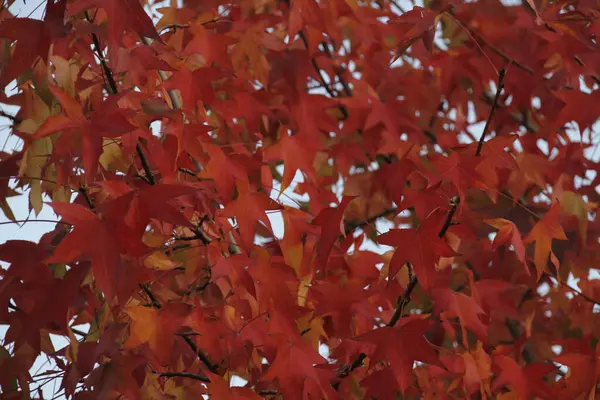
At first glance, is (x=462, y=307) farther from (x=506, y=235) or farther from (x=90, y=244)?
(x=90, y=244)

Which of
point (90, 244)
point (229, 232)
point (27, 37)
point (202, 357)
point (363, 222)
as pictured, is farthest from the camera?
point (363, 222)

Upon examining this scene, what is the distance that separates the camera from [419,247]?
1.07 m

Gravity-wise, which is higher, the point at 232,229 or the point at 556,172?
the point at 232,229

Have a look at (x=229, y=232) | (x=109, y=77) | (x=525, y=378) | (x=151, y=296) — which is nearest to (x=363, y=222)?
(x=229, y=232)

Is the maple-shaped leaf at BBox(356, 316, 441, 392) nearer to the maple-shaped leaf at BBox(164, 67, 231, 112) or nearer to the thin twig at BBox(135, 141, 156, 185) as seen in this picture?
the thin twig at BBox(135, 141, 156, 185)

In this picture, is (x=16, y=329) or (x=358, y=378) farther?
(x=358, y=378)

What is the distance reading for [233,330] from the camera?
1.20 meters

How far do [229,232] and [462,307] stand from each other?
1.42 feet

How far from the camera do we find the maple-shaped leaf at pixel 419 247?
106 centimetres

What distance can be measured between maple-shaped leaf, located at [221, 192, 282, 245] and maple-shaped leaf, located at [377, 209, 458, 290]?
225 millimetres

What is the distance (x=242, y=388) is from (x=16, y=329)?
0.36 metres

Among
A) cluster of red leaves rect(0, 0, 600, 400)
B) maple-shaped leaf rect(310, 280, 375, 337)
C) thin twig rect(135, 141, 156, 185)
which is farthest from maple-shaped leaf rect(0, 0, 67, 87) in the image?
maple-shaped leaf rect(310, 280, 375, 337)

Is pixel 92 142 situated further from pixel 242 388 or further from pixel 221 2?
pixel 221 2

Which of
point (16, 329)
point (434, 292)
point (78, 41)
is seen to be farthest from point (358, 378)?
point (78, 41)
